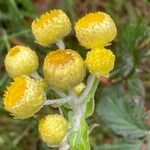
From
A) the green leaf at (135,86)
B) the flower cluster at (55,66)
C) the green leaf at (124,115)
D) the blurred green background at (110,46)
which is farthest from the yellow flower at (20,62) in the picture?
the green leaf at (135,86)

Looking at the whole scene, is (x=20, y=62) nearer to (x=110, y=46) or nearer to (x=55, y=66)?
(x=55, y=66)

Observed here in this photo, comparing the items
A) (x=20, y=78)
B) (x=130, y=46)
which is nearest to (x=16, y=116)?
(x=20, y=78)

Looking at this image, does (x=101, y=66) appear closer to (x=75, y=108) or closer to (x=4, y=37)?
(x=75, y=108)

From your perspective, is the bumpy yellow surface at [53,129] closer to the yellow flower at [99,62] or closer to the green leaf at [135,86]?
the yellow flower at [99,62]

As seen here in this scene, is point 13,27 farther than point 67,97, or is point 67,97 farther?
point 13,27

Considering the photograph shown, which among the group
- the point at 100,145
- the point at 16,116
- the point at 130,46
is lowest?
the point at 100,145

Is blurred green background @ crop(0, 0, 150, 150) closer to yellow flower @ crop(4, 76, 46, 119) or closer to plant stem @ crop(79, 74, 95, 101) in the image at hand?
plant stem @ crop(79, 74, 95, 101)
